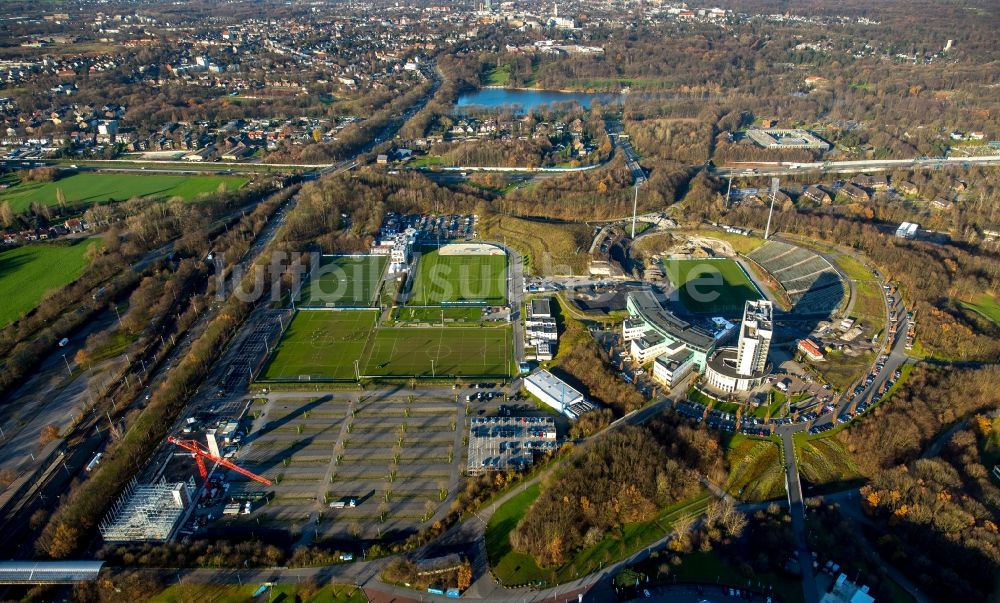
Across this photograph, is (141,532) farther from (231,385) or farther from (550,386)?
(550,386)

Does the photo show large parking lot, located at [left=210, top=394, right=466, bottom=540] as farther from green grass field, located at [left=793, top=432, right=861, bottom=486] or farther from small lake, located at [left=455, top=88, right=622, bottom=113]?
small lake, located at [left=455, top=88, right=622, bottom=113]

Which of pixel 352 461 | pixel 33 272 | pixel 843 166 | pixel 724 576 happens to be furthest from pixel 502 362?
pixel 843 166

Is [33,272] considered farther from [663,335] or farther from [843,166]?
[843,166]

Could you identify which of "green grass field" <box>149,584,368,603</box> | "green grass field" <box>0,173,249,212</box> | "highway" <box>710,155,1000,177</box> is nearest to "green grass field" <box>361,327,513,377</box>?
"green grass field" <box>149,584,368,603</box>

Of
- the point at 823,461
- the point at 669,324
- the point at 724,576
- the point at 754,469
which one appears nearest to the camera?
the point at 724,576

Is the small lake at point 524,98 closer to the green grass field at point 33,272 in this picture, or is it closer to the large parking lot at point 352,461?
the green grass field at point 33,272

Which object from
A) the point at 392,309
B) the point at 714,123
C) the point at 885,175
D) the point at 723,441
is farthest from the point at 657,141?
the point at 723,441

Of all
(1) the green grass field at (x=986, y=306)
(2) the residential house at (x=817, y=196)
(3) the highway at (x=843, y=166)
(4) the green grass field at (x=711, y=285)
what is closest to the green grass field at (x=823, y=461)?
(4) the green grass field at (x=711, y=285)
